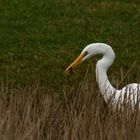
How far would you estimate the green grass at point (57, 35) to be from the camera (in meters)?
13.3

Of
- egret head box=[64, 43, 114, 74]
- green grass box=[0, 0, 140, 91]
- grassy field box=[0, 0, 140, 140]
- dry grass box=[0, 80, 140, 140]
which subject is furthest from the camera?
green grass box=[0, 0, 140, 91]

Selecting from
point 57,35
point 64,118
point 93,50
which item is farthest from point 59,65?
point 64,118

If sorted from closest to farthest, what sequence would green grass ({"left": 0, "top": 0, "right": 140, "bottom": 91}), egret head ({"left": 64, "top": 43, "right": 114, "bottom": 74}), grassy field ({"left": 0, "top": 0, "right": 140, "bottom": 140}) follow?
grassy field ({"left": 0, "top": 0, "right": 140, "bottom": 140}), egret head ({"left": 64, "top": 43, "right": 114, "bottom": 74}), green grass ({"left": 0, "top": 0, "right": 140, "bottom": 91})

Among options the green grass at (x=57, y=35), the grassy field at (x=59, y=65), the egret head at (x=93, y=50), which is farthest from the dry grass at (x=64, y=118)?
the green grass at (x=57, y=35)

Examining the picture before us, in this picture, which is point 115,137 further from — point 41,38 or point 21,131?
point 41,38

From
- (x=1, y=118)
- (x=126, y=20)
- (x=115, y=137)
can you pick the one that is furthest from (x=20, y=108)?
(x=126, y=20)

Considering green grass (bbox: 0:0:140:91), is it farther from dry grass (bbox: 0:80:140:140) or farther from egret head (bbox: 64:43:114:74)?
dry grass (bbox: 0:80:140:140)

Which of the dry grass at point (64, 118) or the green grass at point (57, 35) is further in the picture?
the green grass at point (57, 35)

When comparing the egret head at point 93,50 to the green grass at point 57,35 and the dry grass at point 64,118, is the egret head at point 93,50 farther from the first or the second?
the dry grass at point 64,118

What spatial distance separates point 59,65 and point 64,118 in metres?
5.11

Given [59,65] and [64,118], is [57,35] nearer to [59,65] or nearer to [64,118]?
[59,65]

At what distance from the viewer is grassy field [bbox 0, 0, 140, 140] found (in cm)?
809

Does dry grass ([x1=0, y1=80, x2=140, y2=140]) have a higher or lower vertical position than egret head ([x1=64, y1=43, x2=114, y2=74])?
lower

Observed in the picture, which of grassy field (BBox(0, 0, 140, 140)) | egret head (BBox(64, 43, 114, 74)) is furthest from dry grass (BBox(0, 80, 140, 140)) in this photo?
egret head (BBox(64, 43, 114, 74))
